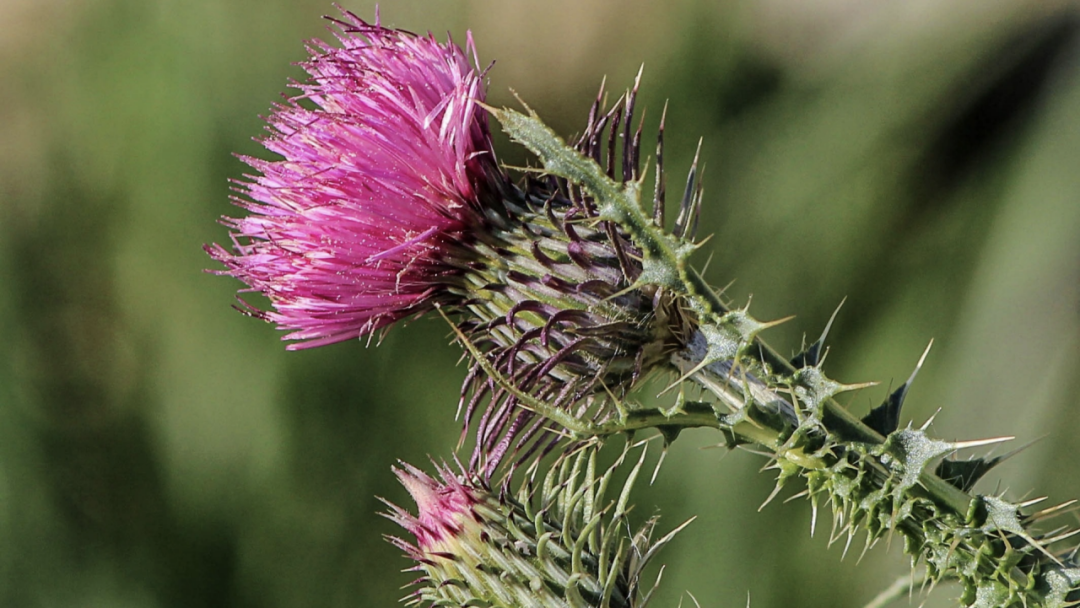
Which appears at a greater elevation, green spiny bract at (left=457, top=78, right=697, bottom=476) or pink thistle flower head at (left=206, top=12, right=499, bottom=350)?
pink thistle flower head at (left=206, top=12, right=499, bottom=350)

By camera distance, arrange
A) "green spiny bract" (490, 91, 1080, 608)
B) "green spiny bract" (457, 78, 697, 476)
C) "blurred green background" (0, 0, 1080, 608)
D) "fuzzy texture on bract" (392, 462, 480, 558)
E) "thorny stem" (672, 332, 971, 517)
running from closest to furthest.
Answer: "green spiny bract" (490, 91, 1080, 608), "thorny stem" (672, 332, 971, 517), "green spiny bract" (457, 78, 697, 476), "fuzzy texture on bract" (392, 462, 480, 558), "blurred green background" (0, 0, 1080, 608)

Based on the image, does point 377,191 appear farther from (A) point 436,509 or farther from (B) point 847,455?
(B) point 847,455

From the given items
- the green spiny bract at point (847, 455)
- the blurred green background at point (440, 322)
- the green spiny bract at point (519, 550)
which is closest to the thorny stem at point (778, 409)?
Answer: the green spiny bract at point (847, 455)

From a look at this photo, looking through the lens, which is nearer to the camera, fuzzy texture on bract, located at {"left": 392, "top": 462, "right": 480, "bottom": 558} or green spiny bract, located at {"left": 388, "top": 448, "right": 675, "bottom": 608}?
green spiny bract, located at {"left": 388, "top": 448, "right": 675, "bottom": 608}

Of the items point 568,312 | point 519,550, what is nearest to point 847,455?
point 568,312

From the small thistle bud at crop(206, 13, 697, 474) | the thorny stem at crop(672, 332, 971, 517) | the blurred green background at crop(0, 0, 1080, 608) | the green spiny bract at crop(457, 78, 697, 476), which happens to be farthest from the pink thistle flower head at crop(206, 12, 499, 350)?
the blurred green background at crop(0, 0, 1080, 608)

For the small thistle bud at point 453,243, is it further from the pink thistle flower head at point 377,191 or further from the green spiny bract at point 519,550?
the green spiny bract at point 519,550

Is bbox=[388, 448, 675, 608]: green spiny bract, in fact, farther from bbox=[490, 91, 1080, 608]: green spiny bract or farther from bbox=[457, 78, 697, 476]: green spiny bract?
bbox=[490, 91, 1080, 608]: green spiny bract
